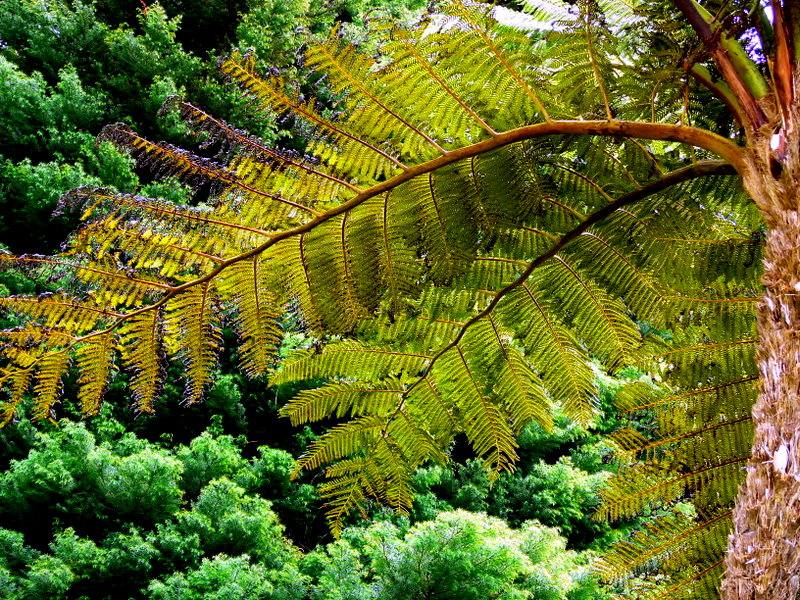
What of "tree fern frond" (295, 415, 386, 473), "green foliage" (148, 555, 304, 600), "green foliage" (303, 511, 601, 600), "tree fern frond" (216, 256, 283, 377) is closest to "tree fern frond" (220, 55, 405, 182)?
"tree fern frond" (216, 256, 283, 377)

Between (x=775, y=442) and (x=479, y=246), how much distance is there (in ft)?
1.95

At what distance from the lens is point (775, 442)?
0.53 m

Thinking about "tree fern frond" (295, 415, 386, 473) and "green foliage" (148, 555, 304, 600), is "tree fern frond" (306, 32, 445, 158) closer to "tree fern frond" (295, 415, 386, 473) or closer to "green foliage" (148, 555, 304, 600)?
"tree fern frond" (295, 415, 386, 473)

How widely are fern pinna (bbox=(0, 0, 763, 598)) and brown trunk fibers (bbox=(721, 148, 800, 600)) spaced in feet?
0.47

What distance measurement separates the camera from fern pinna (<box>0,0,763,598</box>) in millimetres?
899

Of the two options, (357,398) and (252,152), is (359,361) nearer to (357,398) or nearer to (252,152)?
(357,398)

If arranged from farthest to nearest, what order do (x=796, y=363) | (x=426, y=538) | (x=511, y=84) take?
(x=426, y=538)
(x=511, y=84)
(x=796, y=363)

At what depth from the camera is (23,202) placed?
25.5ft

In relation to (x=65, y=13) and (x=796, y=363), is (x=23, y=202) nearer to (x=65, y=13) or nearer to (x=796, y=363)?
(x=65, y=13)

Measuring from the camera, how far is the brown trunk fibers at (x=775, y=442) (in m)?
0.48

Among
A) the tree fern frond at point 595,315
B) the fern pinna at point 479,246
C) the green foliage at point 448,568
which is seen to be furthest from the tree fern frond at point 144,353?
the green foliage at point 448,568

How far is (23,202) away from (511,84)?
28.8 ft

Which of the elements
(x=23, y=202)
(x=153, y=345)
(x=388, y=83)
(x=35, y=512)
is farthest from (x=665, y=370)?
(x=23, y=202)

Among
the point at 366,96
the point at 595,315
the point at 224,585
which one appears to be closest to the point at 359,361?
the point at 595,315
